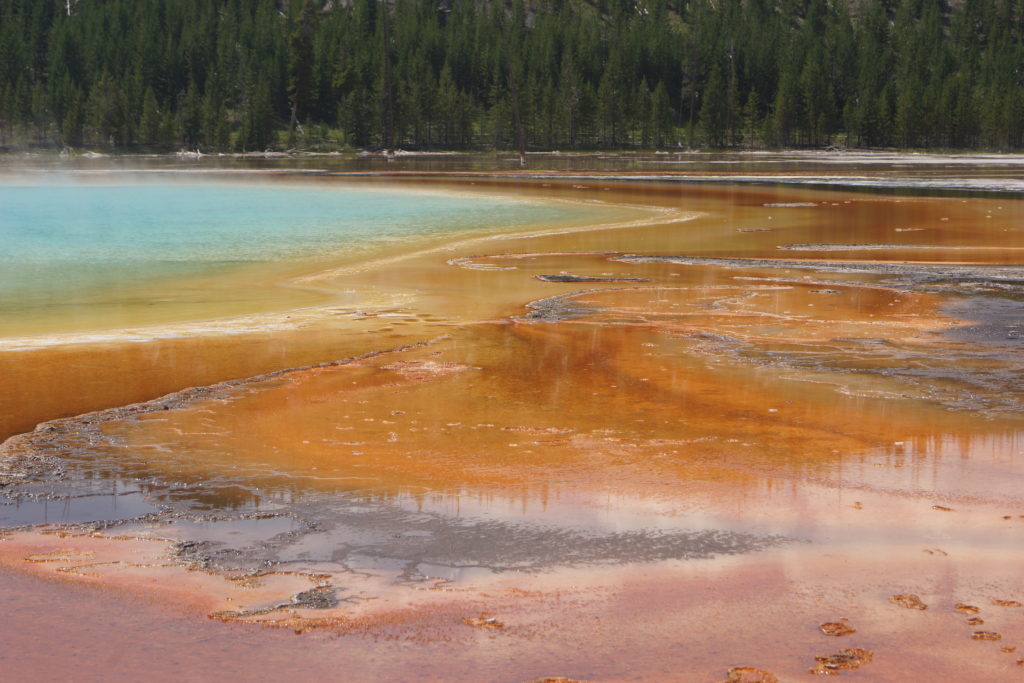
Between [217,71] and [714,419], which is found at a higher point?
[217,71]

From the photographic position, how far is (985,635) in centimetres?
529

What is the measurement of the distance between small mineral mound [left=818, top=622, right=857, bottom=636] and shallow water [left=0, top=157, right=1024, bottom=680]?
50 millimetres

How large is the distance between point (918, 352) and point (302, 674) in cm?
870

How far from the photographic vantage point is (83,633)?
5383 millimetres

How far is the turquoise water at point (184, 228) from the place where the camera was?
20609 mm

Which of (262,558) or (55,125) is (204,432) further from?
(55,125)

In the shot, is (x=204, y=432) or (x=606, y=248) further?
(x=606, y=248)

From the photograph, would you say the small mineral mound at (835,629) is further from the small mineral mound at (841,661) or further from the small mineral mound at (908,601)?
the small mineral mound at (908,601)

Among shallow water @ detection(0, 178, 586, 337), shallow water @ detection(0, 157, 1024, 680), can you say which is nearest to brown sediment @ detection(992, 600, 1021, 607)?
shallow water @ detection(0, 157, 1024, 680)

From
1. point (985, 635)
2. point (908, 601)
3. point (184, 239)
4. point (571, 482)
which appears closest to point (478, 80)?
point (184, 239)

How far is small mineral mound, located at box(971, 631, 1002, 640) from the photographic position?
17.3ft

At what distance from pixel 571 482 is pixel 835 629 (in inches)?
101

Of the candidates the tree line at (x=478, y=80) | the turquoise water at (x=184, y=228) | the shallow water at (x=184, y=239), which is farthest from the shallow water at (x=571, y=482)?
the tree line at (x=478, y=80)

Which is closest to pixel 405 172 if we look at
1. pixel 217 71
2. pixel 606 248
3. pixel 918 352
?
→ pixel 606 248
